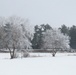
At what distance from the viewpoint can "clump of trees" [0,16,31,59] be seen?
36.6 metres

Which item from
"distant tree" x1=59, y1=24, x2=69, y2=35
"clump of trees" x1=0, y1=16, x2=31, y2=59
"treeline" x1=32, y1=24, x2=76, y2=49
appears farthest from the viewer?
"distant tree" x1=59, y1=24, x2=69, y2=35

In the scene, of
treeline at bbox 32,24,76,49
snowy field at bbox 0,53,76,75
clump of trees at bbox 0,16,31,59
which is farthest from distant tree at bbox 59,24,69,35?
snowy field at bbox 0,53,76,75

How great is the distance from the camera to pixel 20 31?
37.6 m

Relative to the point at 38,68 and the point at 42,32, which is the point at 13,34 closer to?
Answer: the point at 38,68

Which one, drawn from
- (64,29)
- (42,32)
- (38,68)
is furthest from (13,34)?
(64,29)

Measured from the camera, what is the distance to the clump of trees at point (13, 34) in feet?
120

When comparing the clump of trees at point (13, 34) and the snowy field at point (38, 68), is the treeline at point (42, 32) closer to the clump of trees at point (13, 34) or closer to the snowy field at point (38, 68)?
the clump of trees at point (13, 34)

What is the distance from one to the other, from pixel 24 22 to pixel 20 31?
319 centimetres

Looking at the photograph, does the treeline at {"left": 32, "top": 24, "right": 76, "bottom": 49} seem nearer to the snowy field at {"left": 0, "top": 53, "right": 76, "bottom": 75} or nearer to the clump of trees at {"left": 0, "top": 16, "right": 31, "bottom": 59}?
the clump of trees at {"left": 0, "top": 16, "right": 31, "bottom": 59}

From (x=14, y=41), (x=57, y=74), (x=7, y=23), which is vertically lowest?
(x=57, y=74)

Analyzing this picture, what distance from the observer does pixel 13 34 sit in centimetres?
3662

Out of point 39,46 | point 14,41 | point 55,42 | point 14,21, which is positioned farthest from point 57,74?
→ point 39,46

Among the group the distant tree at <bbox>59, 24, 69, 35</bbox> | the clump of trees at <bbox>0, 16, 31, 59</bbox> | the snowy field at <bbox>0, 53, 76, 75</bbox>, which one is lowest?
the snowy field at <bbox>0, 53, 76, 75</bbox>

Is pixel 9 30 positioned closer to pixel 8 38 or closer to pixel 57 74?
pixel 8 38
